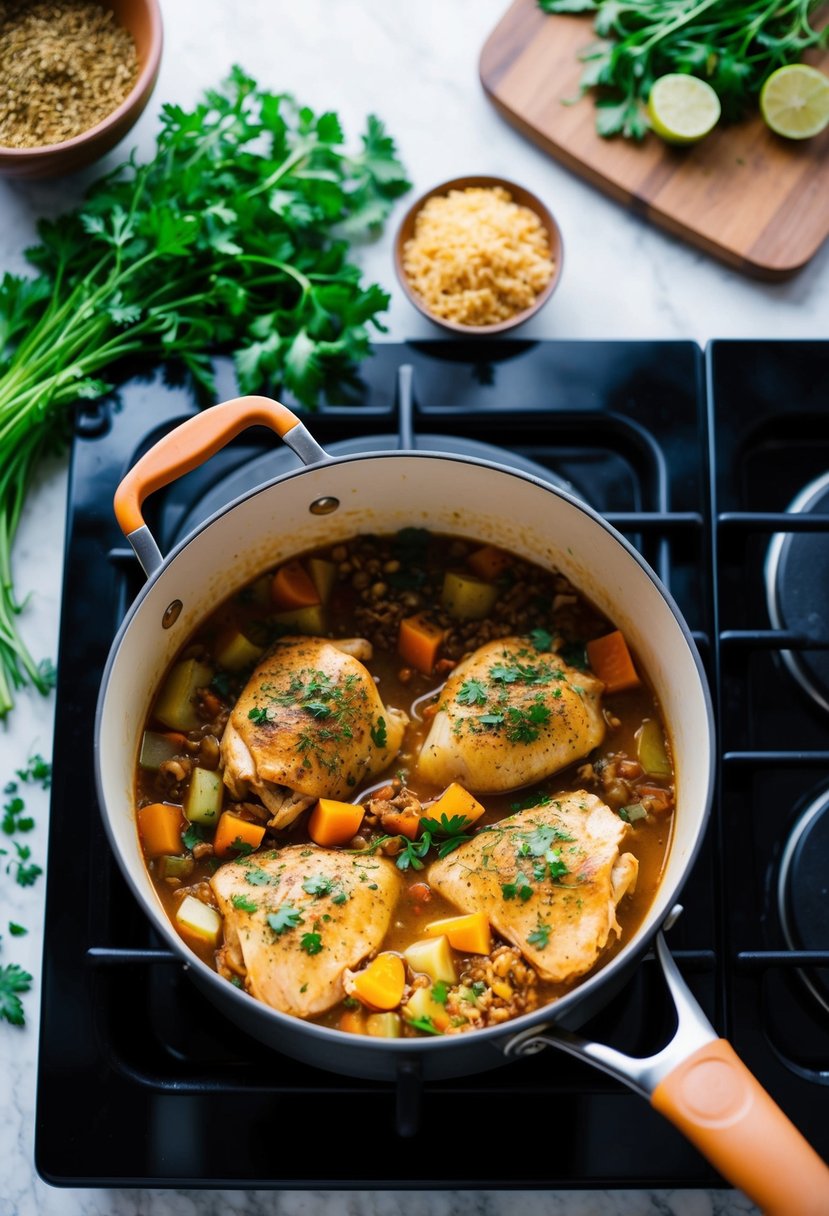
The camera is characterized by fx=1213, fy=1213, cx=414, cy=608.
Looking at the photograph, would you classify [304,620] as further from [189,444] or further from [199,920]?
[199,920]

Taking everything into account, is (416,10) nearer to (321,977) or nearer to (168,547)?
(168,547)

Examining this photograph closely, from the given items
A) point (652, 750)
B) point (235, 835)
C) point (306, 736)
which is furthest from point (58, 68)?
point (652, 750)

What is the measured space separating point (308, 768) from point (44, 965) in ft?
2.27

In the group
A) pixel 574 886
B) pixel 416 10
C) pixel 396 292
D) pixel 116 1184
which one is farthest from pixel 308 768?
pixel 416 10

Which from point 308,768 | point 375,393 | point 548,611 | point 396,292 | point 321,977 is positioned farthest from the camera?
point 396,292

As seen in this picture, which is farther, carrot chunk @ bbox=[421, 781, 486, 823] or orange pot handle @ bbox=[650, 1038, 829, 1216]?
carrot chunk @ bbox=[421, 781, 486, 823]

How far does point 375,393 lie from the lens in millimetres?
2719

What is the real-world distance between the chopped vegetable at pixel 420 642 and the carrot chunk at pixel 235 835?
458 millimetres

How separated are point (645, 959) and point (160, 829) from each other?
0.97 meters

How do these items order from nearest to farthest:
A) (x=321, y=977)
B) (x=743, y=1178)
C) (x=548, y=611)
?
(x=743, y=1178) → (x=321, y=977) → (x=548, y=611)

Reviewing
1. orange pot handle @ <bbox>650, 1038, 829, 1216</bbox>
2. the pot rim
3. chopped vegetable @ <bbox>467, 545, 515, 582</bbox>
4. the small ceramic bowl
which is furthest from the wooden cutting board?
orange pot handle @ <bbox>650, 1038, 829, 1216</bbox>

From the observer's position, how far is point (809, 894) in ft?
7.89

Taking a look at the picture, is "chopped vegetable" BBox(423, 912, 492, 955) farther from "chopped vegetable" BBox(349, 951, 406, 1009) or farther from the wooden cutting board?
the wooden cutting board

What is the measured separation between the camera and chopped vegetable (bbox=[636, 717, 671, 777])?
2359 millimetres
